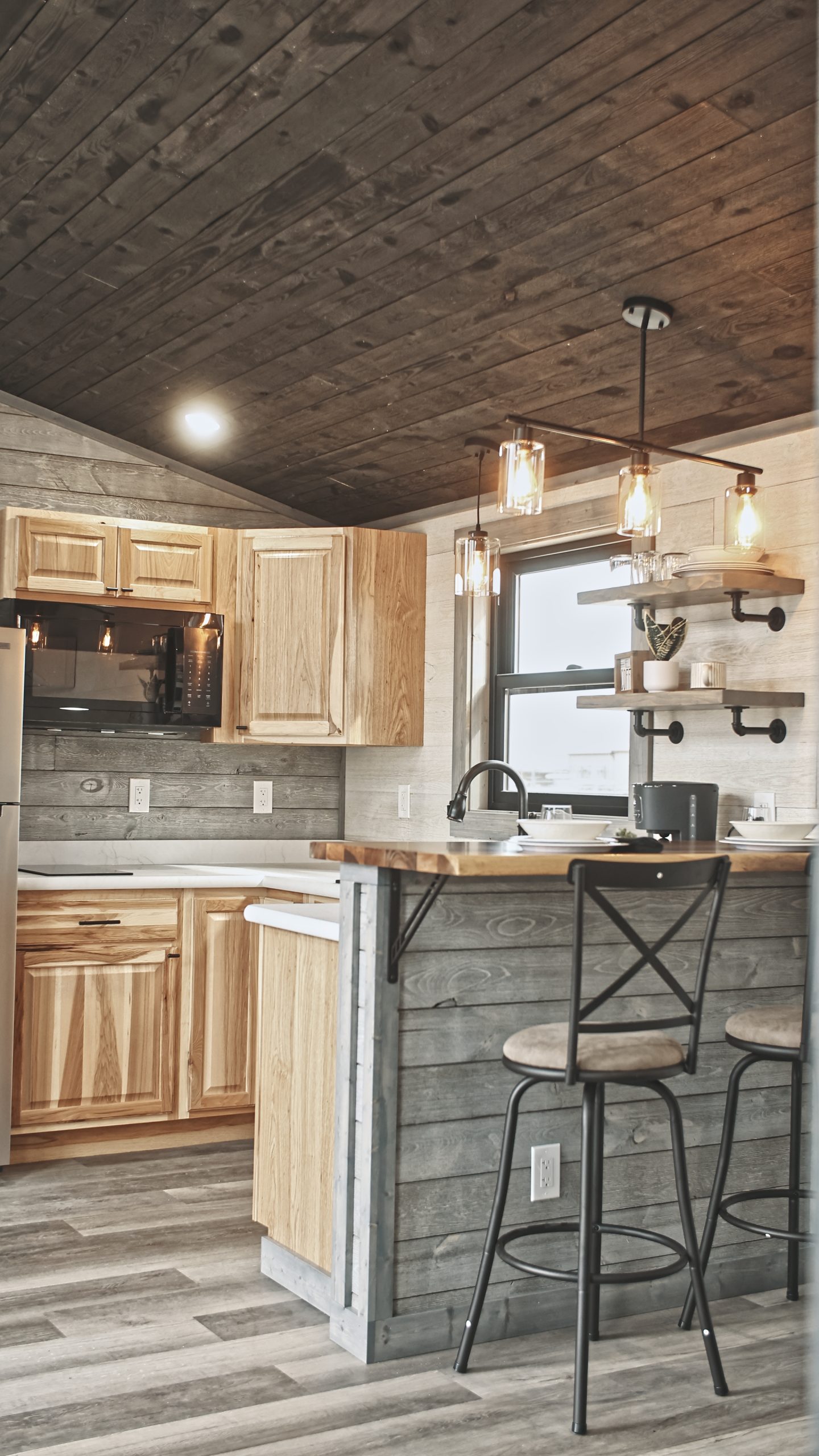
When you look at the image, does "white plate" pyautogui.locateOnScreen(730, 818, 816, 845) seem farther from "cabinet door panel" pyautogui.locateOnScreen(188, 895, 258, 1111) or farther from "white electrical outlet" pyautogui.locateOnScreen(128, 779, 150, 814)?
"white electrical outlet" pyautogui.locateOnScreen(128, 779, 150, 814)

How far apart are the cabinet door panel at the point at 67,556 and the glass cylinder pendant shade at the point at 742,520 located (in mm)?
2224

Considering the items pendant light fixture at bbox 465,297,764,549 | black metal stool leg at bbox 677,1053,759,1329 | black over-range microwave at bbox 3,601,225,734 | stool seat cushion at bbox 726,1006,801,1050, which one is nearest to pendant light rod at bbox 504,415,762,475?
pendant light fixture at bbox 465,297,764,549

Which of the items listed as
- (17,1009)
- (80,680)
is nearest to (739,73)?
(80,680)

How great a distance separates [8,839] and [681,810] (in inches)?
78.2

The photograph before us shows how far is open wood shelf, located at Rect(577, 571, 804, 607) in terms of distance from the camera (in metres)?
3.30

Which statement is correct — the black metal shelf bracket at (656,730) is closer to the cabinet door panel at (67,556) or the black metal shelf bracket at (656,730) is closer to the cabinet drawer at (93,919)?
the cabinet drawer at (93,919)

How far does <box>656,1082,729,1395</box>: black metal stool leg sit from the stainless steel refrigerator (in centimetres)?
223

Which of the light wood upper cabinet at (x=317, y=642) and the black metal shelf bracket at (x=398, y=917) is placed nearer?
the black metal shelf bracket at (x=398, y=917)

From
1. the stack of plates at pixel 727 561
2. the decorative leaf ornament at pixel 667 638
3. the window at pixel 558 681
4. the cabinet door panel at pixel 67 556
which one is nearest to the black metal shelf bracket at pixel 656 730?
the decorative leaf ornament at pixel 667 638

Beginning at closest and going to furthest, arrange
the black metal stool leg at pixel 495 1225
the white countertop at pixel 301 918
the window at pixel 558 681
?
1. the black metal stool leg at pixel 495 1225
2. the white countertop at pixel 301 918
3. the window at pixel 558 681

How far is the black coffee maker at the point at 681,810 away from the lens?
344cm

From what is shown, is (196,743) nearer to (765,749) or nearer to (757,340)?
(765,749)

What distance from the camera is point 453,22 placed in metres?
2.36

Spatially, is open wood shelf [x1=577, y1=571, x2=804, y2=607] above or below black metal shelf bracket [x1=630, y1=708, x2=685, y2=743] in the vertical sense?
above
